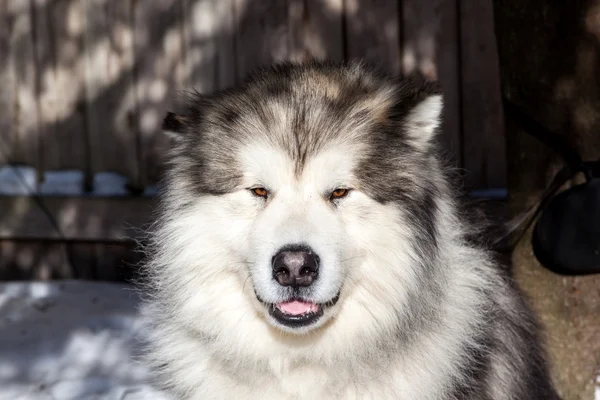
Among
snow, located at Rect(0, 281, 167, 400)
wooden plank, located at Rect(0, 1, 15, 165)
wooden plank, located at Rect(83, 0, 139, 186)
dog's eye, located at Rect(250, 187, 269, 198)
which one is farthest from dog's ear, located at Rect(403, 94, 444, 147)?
wooden plank, located at Rect(0, 1, 15, 165)

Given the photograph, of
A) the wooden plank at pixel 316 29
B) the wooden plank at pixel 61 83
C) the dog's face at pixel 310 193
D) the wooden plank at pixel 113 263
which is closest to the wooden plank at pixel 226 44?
the wooden plank at pixel 316 29

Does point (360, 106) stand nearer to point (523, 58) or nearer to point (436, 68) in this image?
point (523, 58)

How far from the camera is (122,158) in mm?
5297

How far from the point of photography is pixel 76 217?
5.17 m

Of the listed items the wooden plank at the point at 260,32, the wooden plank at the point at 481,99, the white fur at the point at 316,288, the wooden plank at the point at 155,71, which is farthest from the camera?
the wooden plank at the point at 155,71

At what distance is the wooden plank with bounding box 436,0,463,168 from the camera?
472cm

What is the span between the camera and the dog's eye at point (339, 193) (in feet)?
8.77

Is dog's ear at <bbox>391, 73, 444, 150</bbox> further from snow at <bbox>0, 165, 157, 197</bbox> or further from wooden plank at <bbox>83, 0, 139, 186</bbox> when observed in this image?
wooden plank at <bbox>83, 0, 139, 186</bbox>

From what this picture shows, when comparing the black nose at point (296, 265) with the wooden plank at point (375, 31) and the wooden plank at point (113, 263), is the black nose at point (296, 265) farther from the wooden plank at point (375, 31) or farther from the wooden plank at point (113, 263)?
the wooden plank at point (113, 263)

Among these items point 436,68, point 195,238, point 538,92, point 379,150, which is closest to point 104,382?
point 195,238

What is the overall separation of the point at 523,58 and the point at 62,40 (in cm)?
322

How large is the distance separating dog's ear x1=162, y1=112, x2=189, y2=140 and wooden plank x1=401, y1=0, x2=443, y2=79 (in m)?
2.18

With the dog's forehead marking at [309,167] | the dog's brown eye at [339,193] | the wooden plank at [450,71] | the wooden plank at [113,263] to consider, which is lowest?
the wooden plank at [113,263]

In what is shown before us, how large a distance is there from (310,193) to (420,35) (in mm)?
2410
